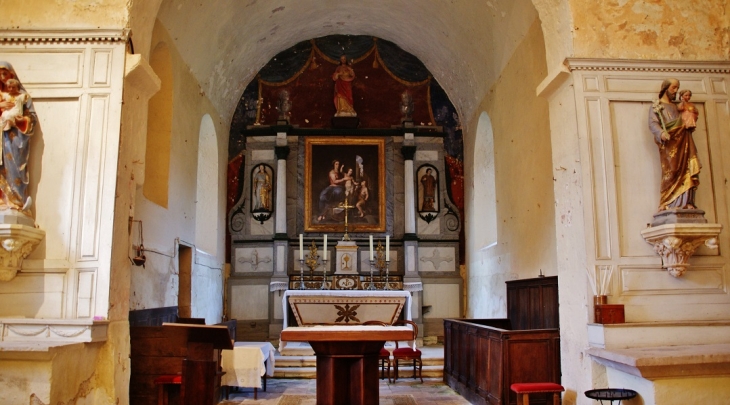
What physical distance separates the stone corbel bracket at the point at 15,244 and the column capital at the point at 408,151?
784 cm

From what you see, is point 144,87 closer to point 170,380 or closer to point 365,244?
point 170,380

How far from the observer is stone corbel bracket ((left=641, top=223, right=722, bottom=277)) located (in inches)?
208

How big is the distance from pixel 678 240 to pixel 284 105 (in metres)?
8.39

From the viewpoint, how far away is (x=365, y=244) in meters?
12.1

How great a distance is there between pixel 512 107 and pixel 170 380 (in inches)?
225

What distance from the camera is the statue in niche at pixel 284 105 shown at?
12.3 m

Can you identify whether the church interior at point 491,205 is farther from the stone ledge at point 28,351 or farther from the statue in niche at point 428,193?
the statue in niche at point 428,193

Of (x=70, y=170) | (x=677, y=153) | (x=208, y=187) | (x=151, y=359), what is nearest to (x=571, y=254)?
(x=677, y=153)

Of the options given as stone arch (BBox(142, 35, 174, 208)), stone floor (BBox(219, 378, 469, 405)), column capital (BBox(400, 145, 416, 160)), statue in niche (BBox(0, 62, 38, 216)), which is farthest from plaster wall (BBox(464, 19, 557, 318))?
statue in niche (BBox(0, 62, 38, 216))

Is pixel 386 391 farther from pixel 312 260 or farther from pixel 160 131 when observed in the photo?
pixel 160 131

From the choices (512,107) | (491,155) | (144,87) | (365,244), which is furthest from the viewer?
(365,244)

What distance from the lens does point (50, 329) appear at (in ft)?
16.6

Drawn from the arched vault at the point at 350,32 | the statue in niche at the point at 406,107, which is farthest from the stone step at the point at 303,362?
the statue in niche at the point at 406,107

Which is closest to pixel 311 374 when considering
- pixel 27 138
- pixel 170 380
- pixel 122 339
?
pixel 170 380
